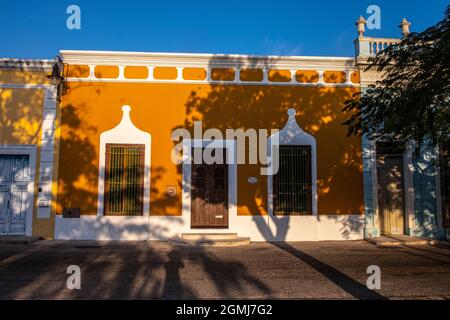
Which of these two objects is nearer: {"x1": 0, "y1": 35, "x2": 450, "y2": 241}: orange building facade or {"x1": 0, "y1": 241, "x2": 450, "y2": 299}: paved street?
{"x1": 0, "y1": 241, "x2": 450, "y2": 299}: paved street

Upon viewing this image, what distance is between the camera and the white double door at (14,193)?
10336mm

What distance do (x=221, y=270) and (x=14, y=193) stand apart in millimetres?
6845

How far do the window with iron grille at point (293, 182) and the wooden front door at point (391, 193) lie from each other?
7.22 feet

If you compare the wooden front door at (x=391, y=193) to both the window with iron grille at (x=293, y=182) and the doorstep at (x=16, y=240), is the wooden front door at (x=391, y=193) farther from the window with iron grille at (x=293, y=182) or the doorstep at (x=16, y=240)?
the doorstep at (x=16, y=240)

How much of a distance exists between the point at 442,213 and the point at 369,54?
5.14 m

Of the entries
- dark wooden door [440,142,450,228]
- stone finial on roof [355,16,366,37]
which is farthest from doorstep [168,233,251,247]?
stone finial on roof [355,16,366,37]

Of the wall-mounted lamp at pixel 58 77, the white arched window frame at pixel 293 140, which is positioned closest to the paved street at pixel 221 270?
the white arched window frame at pixel 293 140

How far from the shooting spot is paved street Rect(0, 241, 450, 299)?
5.47m

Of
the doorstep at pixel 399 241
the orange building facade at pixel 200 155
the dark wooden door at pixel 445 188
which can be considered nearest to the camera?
the doorstep at pixel 399 241

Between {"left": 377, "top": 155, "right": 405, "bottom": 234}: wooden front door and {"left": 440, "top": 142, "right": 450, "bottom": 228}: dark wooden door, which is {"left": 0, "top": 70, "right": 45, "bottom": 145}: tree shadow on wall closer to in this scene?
{"left": 377, "top": 155, "right": 405, "bottom": 234}: wooden front door

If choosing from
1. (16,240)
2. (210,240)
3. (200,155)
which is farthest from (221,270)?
(16,240)

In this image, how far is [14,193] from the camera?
10.4m

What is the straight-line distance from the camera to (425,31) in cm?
666

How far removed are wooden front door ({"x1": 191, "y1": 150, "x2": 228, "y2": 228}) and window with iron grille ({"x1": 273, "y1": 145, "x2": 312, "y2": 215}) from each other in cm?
148
